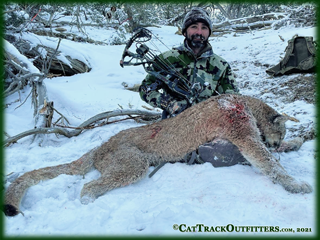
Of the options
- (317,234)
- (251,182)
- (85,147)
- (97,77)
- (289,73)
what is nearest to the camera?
(317,234)

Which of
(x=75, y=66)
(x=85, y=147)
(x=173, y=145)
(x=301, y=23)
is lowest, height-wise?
(x=85, y=147)

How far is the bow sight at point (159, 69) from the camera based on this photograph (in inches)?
180

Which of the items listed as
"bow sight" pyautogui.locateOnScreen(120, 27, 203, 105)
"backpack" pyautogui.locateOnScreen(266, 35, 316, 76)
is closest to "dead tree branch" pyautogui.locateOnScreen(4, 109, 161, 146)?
"bow sight" pyautogui.locateOnScreen(120, 27, 203, 105)

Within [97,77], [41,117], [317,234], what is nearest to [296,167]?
[317,234]

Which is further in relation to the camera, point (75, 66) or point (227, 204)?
point (75, 66)

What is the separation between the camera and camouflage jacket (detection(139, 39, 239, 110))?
500cm

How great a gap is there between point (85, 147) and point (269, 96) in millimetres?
4909

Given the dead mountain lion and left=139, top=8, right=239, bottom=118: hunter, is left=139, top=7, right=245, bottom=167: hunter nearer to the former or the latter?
left=139, top=8, right=239, bottom=118: hunter

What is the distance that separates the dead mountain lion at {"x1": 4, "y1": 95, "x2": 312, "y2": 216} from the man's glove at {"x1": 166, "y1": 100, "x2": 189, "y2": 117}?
54 centimetres

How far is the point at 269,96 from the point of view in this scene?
682 centimetres

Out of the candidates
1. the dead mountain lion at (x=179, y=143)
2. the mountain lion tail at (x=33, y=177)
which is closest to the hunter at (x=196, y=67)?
the dead mountain lion at (x=179, y=143)

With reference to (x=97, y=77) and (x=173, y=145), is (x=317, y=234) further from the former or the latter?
(x=97, y=77)

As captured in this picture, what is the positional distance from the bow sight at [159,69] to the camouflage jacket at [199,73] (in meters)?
0.19

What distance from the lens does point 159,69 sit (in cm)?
493
